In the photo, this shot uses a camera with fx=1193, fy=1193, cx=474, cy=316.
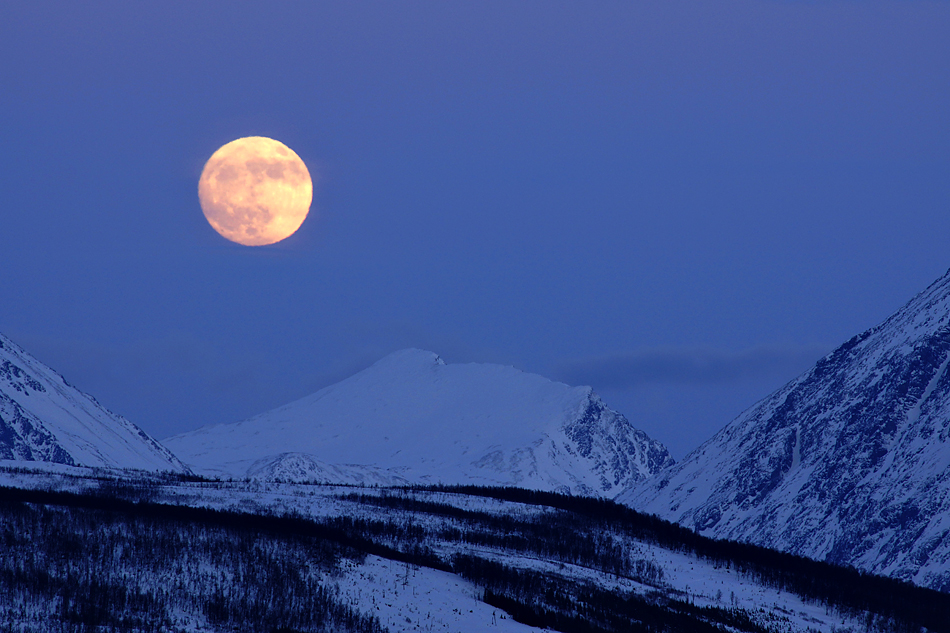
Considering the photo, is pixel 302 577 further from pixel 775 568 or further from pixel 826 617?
pixel 775 568

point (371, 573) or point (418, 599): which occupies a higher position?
point (371, 573)

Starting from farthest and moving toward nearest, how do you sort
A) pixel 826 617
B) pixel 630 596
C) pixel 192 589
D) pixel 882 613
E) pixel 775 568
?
pixel 775 568
pixel 882 613
pixel 826 617
pixel 630 596
pixel 192 589

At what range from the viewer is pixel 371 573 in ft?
438

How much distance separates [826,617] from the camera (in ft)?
487

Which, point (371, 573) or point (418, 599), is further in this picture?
point (371, 573)

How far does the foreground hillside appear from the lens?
4574 inches

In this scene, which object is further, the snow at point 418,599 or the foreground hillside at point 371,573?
the foreground hillside at point 371,573

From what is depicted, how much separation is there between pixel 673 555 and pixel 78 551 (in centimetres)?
8817

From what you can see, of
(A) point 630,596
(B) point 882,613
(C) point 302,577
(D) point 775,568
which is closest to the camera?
(C) point 302,577

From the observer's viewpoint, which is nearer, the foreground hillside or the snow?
the snow

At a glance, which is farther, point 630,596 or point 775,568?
point 775,568

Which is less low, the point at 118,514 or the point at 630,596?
the point at 118,514

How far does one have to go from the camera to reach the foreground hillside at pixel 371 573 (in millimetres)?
116188

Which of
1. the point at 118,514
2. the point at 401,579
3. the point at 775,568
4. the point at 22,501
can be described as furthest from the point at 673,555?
the point at 22,501
